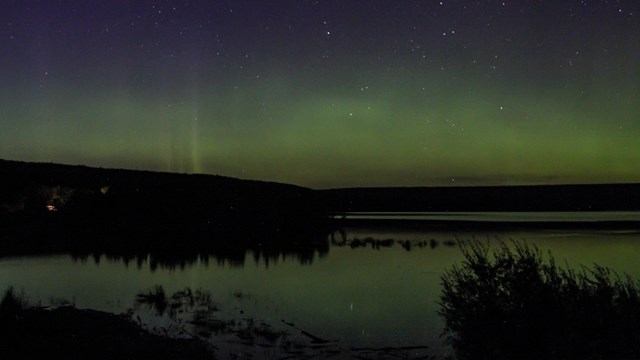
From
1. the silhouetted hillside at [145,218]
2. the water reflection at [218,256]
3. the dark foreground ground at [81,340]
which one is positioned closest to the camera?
the dark foreground ground at [81,340]

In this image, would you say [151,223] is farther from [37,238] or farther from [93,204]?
[37,238]

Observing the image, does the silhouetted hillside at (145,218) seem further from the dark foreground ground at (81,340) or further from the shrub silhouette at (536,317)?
the shrub silhouette at (536,317)

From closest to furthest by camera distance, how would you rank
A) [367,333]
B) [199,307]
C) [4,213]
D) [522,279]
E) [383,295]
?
[522,279], [367,333], [199,307], [383,295], [4,213]

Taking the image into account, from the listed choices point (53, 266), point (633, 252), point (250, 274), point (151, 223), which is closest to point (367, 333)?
point (250, 274)

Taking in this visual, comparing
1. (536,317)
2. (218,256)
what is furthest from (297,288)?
(536,317)

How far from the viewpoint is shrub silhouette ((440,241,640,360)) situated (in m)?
10.8

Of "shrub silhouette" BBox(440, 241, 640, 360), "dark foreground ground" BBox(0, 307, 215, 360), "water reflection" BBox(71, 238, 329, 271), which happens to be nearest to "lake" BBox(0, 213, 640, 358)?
"water reflection" BBox(71, 238, 329, 271)

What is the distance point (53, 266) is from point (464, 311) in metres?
21.9

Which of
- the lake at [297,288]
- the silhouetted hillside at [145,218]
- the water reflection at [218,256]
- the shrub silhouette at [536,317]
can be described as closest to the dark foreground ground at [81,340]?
the lake at [297,288]

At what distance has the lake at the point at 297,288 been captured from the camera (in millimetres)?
16375

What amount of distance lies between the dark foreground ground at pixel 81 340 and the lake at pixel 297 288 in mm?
1422

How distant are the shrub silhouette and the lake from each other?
6.28ft

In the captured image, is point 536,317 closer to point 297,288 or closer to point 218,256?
point 297,288

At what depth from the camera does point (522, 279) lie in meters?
12.9
